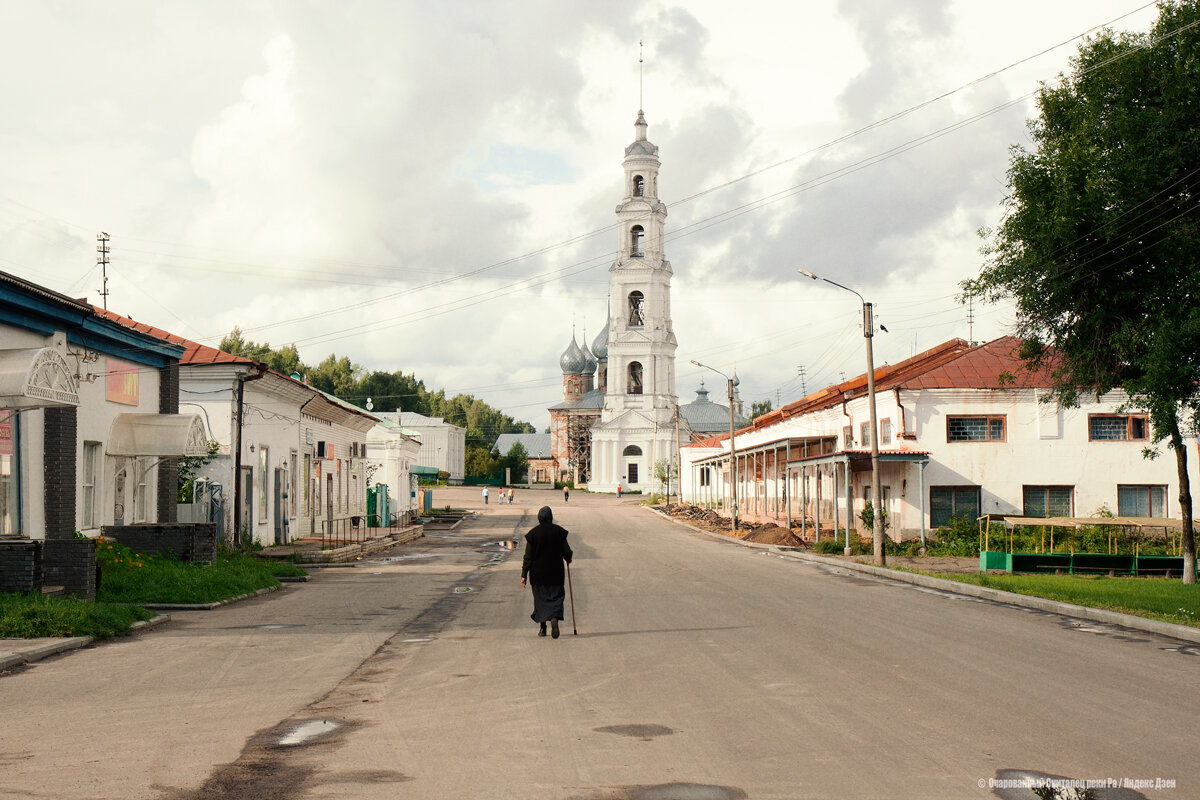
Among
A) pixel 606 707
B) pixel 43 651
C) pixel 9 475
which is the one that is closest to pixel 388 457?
pixel 9 475

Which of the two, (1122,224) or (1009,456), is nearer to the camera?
(1122,224)

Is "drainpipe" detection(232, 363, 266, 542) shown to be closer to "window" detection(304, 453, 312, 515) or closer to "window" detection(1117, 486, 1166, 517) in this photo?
"window" detection(304, 453, 312, 515)

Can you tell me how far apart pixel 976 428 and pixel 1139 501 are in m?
5.67

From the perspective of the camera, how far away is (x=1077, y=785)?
5.96 metres

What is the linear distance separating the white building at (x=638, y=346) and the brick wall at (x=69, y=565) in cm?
8403

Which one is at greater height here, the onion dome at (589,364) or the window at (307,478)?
the onion dome at (589,364)

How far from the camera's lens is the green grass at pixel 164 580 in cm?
1633

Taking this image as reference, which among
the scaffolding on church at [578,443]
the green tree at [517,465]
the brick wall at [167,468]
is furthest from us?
the green tree at [517,465]

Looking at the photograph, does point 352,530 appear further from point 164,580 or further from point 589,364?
point 589,364

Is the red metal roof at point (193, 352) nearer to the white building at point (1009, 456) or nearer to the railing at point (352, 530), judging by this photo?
the railing at point (352, 530)

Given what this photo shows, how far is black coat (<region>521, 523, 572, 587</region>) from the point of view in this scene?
12.9 m

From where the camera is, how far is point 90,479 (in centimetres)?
1966

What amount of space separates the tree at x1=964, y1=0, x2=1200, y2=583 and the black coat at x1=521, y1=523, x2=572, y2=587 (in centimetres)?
1185

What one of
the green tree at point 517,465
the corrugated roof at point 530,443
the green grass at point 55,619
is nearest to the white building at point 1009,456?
the green grass at point 55,619
